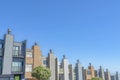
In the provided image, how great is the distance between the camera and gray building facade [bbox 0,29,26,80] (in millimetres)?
46344

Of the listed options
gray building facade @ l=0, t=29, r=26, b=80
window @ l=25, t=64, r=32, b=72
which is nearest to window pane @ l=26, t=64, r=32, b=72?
window @ l=25, t=64, r=32, b=72

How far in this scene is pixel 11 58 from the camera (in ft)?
156

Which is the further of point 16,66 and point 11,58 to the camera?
point 16,66

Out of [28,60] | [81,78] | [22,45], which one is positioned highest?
[22,45]

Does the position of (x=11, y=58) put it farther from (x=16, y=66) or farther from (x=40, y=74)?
(x=40, y=74)

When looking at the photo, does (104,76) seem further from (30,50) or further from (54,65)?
(30,50)

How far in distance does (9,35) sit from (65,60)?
21.2 meters

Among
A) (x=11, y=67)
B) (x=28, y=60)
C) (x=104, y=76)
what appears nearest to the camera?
(x=11, y=67)

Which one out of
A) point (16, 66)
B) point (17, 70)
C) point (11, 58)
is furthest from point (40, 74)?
point (11, 58)

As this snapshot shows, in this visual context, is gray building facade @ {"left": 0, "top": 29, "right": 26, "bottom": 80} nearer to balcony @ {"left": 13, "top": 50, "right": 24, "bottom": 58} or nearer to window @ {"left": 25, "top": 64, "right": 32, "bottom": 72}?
balcony @ {"left": 13, "top": 50, "right": 24, "bottom": 58}

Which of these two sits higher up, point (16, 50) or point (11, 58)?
point (16, 50)

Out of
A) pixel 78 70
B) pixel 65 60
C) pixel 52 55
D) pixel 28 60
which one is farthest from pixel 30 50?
pixel 78 70

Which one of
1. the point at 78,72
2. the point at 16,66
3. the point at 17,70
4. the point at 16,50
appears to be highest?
the point at 16,50

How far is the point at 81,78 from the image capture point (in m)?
67.6
